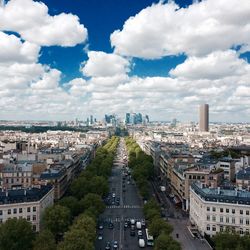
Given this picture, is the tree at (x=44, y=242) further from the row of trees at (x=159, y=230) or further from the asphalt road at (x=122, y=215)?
the row of trees at (x=159, y=230)

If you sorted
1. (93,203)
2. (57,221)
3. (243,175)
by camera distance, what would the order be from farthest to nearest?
(243,175), (93,203), (57,221)

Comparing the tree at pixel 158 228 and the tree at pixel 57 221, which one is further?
the tree at pixel 57 221

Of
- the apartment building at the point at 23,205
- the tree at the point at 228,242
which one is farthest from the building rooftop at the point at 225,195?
the apartment building at the point at 23,205

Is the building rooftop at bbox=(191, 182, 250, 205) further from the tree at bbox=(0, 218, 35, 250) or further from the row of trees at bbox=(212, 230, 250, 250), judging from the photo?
the tree at bbox=(0, 218, 35, 250)

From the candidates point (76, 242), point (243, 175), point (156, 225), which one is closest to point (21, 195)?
A: point (76, 242)

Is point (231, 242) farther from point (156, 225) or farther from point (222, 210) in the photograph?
point (222, 210)

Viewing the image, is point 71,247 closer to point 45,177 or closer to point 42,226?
point 42,226
